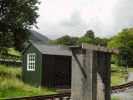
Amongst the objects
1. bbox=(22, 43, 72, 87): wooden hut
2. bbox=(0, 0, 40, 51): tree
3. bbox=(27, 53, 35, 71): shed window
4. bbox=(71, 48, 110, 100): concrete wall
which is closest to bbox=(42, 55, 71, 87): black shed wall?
bbox=(22, 43, 72, 87): wooden hut

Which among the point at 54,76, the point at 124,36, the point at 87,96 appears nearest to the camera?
the point at 87,96

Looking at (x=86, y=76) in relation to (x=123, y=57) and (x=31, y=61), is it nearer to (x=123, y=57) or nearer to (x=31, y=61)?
(x=31, y=61)

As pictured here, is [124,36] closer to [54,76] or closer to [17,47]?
[17,47]

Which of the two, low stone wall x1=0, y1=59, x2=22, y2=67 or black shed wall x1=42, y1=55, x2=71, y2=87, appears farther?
low stone wall x1=0, y1=59, x2=22, y2=67

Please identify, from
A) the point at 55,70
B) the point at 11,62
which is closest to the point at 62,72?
the point at 55,70

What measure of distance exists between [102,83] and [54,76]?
26.2 ft

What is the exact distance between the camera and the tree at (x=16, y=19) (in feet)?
74.9

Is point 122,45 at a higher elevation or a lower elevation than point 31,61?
higher

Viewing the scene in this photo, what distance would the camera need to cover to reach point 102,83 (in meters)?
6.96

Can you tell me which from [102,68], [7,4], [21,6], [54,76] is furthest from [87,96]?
[7,4]

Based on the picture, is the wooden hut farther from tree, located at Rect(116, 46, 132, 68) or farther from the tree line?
the tree line

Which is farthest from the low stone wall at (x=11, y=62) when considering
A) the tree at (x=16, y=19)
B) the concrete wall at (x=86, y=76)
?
the concrete wall at (x=86, y=76)

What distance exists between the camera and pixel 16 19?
23844 mm

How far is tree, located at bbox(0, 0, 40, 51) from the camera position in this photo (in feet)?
74.9
